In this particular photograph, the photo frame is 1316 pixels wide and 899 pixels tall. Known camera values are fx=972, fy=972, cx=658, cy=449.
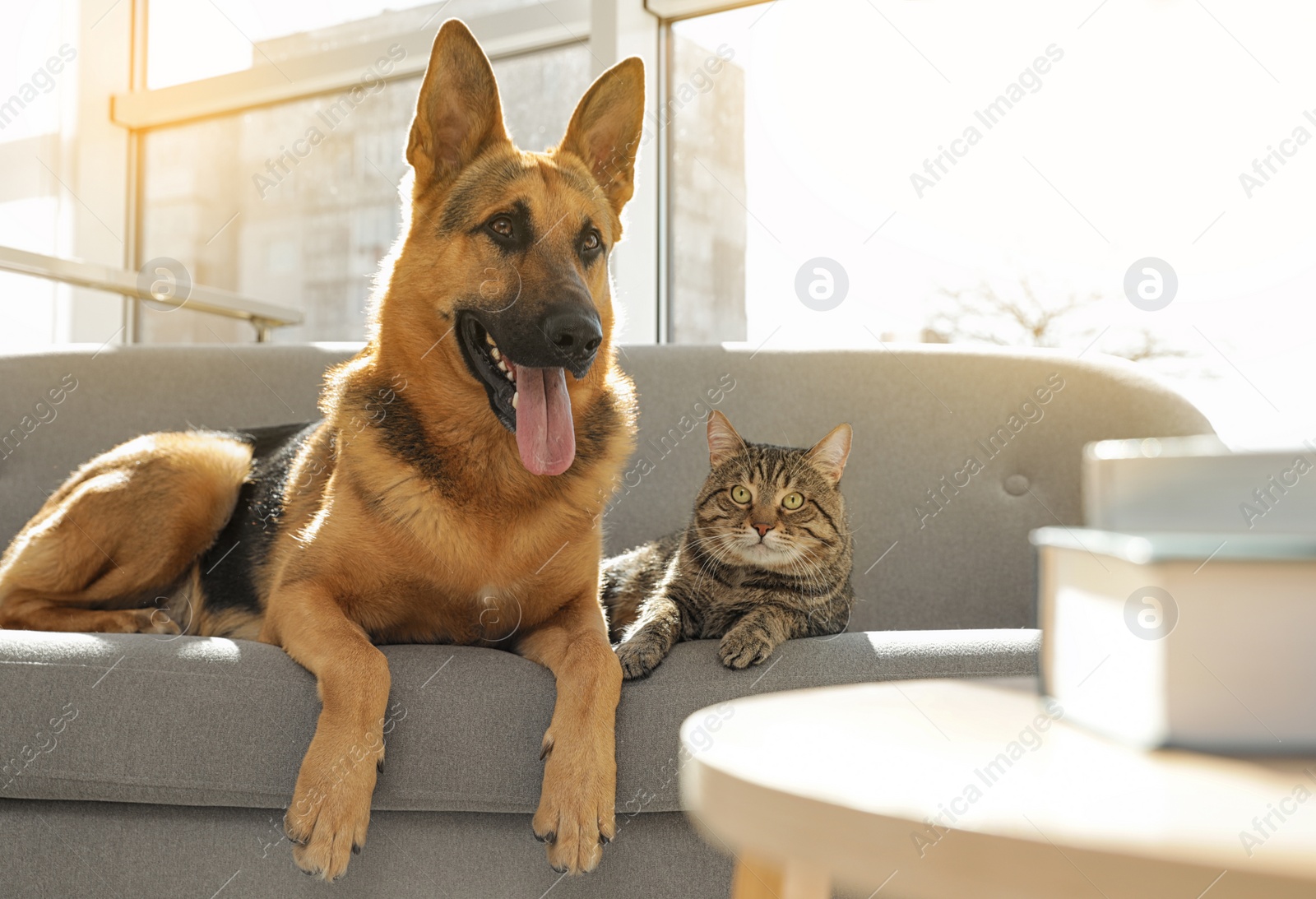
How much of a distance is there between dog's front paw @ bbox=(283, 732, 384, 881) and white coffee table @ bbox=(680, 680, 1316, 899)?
783 mm

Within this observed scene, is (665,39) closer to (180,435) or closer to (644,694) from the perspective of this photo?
(180,435)

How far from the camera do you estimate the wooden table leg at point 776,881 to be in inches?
27.6

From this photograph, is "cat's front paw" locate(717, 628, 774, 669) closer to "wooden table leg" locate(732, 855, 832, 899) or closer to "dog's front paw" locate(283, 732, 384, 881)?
"dog's front paw" locate(283, 732, 384, 881)

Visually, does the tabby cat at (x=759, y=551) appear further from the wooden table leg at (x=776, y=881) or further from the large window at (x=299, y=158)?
the large window at (x=299, y=158)

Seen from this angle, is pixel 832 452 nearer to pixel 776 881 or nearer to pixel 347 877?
pixel 347 877

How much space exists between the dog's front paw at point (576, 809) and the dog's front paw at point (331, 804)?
249 mm

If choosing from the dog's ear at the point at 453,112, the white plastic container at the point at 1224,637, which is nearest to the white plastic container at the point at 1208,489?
the white plastic container at the point at 1224,637

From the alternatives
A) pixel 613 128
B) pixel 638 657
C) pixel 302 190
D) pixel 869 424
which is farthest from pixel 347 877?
pixel 302 190

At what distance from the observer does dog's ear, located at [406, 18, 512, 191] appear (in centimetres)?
188

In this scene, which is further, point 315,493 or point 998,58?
point 998,58

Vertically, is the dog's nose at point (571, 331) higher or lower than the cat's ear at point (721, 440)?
higher

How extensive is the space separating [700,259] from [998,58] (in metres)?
1.37

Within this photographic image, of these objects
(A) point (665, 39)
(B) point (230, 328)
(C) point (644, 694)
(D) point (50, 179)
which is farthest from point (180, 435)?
(D) point (50, 179)

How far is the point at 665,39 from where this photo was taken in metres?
4.24
